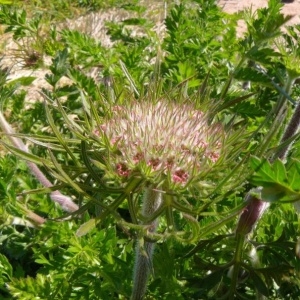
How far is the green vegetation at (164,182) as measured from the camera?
132 cm

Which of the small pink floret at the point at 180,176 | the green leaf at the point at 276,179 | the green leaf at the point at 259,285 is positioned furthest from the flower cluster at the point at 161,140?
the green leaf at the point at 259,285

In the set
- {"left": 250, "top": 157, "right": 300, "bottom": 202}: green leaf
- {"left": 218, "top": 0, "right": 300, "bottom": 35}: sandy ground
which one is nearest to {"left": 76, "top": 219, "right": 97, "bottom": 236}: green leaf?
{"left": 250, "top": 157, "right": 300, "bottom": 202}: green leaf

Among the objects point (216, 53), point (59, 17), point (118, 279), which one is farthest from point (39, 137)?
point (59, 17)

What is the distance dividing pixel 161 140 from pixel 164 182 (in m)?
0.15

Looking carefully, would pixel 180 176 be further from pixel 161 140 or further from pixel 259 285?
pixel 259 285

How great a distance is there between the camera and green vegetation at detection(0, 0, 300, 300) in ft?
4.32

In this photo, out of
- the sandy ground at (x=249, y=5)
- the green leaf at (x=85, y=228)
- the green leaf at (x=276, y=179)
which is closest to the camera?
the green leaf at (x=276, y=179)

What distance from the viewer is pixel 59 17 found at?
200 inches

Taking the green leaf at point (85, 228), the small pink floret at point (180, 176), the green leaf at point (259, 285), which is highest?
the small pink floret at point (180, 176)

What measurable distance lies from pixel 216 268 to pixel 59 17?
3783 millimetres

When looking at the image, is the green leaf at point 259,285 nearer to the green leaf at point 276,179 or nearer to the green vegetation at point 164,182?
the green vegetation at point 164,182

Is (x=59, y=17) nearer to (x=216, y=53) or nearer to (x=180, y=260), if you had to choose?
(x=216, y=53)

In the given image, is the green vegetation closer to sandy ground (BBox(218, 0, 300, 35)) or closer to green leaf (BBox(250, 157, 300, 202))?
green leaf (BBox(250, 157, 300, 202))

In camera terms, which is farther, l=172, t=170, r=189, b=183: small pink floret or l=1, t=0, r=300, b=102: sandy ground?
l=1, t=0, r=300, b=102: sandy ground
